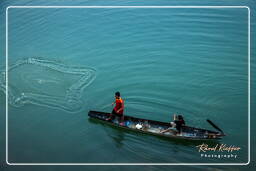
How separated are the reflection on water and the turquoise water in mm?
86

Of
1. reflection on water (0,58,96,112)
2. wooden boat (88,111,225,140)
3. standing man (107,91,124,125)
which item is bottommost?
wooden boat (88,111,225,140)

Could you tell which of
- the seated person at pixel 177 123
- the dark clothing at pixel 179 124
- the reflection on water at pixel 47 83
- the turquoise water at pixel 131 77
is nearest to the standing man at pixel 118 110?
the turquoise water at pixel 131 77

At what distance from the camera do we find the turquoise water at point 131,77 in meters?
16.1

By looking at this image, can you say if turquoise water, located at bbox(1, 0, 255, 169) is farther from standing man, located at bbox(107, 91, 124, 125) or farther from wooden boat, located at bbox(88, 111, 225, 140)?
standing man, located at bbox(107, 91, 124, 125)

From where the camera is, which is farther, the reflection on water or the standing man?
the reflection on water

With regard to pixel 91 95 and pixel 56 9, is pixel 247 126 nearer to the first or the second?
pixel 91 95

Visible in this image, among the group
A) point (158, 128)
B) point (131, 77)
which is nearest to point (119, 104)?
point (158, 128)

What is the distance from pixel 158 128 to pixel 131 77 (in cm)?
395

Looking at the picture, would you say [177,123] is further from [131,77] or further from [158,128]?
[131,77]

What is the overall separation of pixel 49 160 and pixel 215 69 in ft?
31.3

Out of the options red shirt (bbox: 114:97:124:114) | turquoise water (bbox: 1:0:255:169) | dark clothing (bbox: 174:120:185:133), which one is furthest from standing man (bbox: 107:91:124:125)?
dark clothing (bbox: 174:120:185:133)

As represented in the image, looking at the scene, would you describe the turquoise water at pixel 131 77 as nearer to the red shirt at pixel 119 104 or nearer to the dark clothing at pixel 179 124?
the dark clothing at pixel 179 124

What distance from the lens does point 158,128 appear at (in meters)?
16.8

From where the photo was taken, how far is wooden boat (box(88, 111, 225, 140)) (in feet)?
51.7
